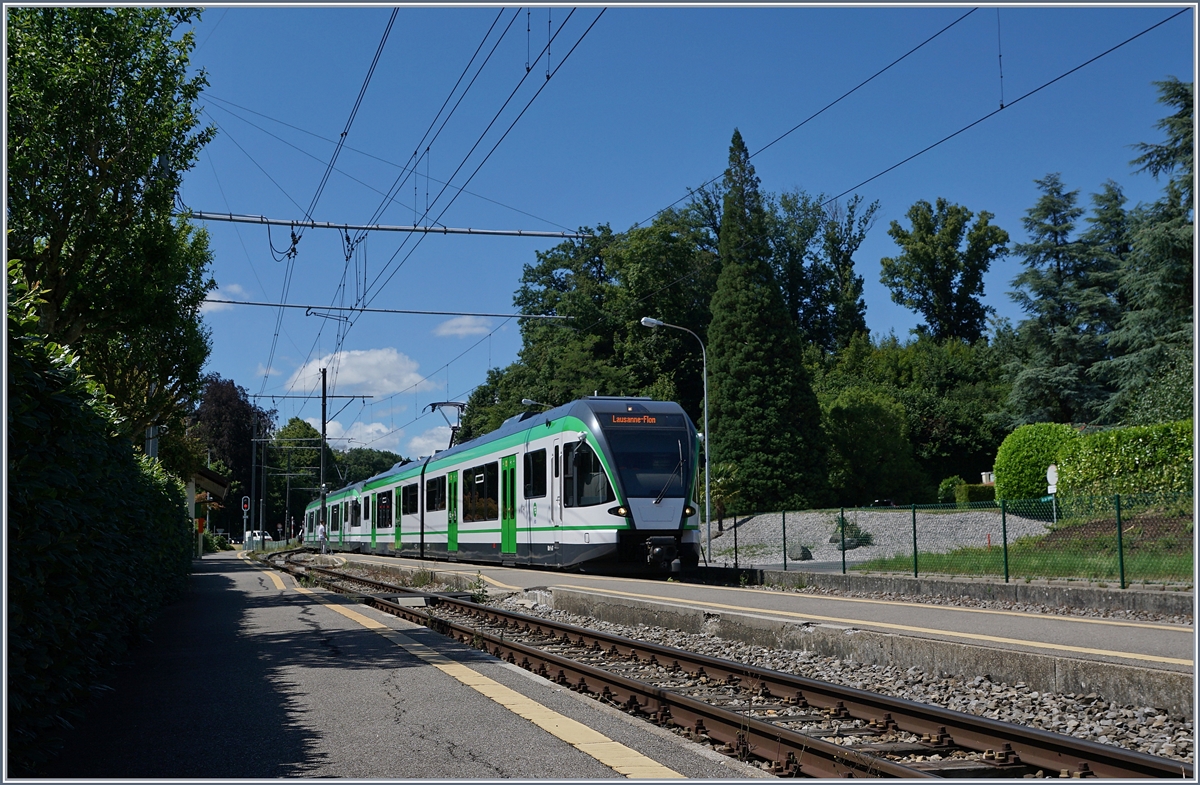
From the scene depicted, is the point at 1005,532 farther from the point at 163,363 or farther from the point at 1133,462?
the point at 163,363

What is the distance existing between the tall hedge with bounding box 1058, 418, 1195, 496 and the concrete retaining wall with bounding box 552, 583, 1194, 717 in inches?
579

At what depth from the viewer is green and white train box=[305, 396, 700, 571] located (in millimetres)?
18844

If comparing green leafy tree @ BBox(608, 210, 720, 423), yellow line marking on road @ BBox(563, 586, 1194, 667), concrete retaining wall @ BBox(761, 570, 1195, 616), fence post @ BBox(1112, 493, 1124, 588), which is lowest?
concrete retaining wall @ BBox(761, 570, 1195, 616)

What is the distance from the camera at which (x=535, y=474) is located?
21266 millimetres

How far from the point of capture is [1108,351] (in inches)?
1796

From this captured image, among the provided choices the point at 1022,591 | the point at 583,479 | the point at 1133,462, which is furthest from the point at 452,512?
the point at 1133,462

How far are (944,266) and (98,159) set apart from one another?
6463 centimetres

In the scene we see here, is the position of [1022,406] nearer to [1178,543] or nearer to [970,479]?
[970,479]

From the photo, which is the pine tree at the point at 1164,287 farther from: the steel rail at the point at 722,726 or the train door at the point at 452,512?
the steel rail at the point at 722,726

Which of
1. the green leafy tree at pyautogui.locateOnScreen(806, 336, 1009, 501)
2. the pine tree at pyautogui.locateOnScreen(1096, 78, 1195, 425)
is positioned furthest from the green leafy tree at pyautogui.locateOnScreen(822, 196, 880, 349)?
the pine tree at pyautogui.locateOnScreen(1096, 78, 1195, 425)

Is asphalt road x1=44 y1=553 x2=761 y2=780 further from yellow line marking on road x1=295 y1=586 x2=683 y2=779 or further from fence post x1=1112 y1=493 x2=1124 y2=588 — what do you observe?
fence post x1=1112 y1=493 x2=1124 y2=588

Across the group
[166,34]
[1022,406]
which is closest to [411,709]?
[166,34]

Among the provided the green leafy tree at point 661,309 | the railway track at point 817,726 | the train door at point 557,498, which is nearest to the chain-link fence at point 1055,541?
the train door at point 557,498

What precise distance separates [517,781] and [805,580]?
14136 mm
